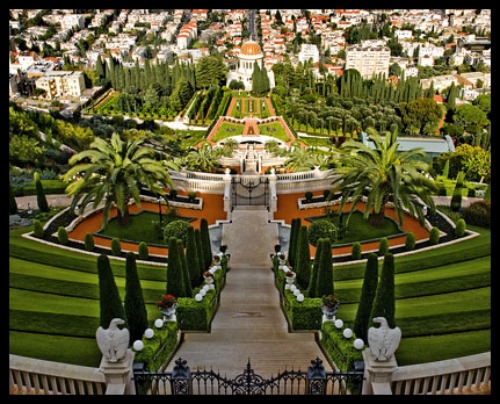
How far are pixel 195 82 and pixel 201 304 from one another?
9319 cm

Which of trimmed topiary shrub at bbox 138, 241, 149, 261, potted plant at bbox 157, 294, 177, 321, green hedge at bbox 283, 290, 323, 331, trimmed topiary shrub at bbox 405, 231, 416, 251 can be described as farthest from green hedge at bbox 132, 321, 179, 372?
trimmed topiary shrub at bbox 405, 231, 416, 251

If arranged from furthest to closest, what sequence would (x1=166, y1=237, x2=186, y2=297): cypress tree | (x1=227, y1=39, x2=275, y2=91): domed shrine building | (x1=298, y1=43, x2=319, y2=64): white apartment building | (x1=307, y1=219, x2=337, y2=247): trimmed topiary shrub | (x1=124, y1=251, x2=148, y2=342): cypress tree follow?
(x1=298, y1=43, x2=319, y2=64): white apartment building, (x1=227, y1=39, x2=275, y2=91): domed shrine building, (x1=307, y1=219, x2=337, y2=247): trimmed topiary shrub, (x1=166, y1=237, x2=186, y2=297): cypress tree, (x1=124, y1=251, x2=148, y2=342): cypress tree

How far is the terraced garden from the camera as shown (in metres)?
16.6

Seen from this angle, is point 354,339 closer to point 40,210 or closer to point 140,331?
point 140,331

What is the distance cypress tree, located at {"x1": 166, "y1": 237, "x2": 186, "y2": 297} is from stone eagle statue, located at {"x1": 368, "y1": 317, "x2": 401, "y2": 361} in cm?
937

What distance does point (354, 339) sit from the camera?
16688 millimetres

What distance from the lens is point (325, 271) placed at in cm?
2011

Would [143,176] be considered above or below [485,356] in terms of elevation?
above

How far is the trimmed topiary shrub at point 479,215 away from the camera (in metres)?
32.7

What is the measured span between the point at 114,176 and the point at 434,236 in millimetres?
21485

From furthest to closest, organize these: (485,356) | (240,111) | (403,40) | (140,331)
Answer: (403,40) → (240,111) → (140,331) → (485,356)

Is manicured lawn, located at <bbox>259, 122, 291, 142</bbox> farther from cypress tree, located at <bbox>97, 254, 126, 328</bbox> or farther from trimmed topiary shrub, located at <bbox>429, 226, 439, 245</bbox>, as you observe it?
cypress tree, located at <bbox>97, 254, 126, 328</bbox>

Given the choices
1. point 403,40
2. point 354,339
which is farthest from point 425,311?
point 403,40

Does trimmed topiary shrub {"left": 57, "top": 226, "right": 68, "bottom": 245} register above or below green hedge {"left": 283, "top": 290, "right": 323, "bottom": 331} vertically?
above
